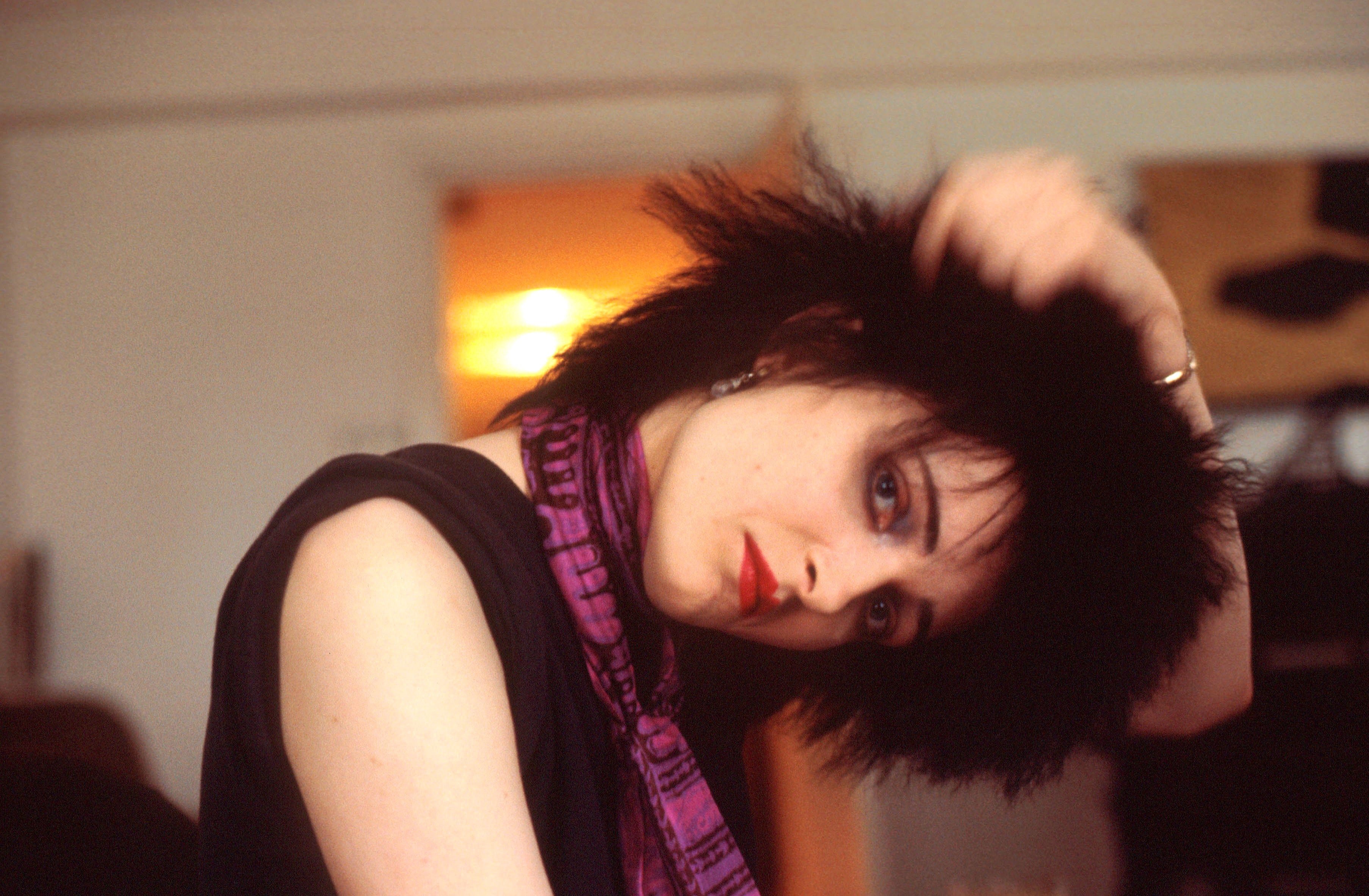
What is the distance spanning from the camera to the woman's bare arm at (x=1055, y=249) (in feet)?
1.71

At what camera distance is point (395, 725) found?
39cm

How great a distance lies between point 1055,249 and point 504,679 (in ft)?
1.24

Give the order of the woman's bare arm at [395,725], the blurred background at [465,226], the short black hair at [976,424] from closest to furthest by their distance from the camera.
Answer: the woman's bare arm at [395,725], the short black hair at [976,424], the blurred background at [465,226]

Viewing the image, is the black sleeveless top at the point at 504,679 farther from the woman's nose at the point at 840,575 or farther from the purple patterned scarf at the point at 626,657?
the woman's nose at the point at 840,575

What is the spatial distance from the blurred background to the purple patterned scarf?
0.34 feet

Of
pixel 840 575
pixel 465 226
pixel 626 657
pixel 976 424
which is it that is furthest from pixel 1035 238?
pixel 465 226

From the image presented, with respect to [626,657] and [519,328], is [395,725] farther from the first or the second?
[519,328]

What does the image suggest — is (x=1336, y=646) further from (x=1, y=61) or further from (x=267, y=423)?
(x=1, y=61)

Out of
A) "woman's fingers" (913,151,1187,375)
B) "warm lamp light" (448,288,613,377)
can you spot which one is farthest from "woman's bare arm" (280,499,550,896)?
"woman's fingers" (913,151,1187,375)

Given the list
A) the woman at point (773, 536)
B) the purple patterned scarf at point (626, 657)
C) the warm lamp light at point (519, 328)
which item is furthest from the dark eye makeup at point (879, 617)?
the warm lamp light at point (519, 328)

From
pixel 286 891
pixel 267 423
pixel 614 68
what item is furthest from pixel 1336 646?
pixel 614 68

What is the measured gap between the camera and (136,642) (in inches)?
28.5

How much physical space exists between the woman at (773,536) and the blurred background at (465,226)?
0.06m

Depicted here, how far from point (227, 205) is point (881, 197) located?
492 mm
